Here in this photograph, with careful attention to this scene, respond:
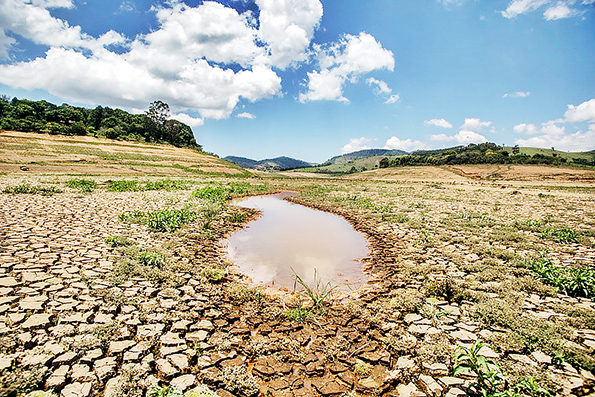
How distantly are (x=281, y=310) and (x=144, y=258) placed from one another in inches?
142

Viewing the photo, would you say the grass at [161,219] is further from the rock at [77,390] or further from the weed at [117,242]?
the rock at [77,390]

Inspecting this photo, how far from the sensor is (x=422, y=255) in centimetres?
766

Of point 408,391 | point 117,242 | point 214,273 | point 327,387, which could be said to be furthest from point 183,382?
point 117,242

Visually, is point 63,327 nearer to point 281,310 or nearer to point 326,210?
point 281,310

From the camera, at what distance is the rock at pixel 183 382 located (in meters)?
2.96

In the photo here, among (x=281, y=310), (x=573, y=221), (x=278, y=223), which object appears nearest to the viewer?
(x=281, y=310)

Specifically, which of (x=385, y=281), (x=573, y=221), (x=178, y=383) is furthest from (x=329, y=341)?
(x=573, y=221)

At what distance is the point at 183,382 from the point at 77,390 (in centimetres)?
103

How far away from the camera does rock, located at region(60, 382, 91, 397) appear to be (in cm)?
266

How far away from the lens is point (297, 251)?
8438 millimetres

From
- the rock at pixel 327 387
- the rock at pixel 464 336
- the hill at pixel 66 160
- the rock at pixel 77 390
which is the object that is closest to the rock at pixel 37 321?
the rock at pixel 77 390

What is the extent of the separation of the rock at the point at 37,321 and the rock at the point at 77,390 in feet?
4.67

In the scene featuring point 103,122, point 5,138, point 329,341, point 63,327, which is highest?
point 103,122

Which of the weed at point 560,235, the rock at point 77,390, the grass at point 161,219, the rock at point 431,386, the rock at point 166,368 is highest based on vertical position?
the grass at point 161,219
